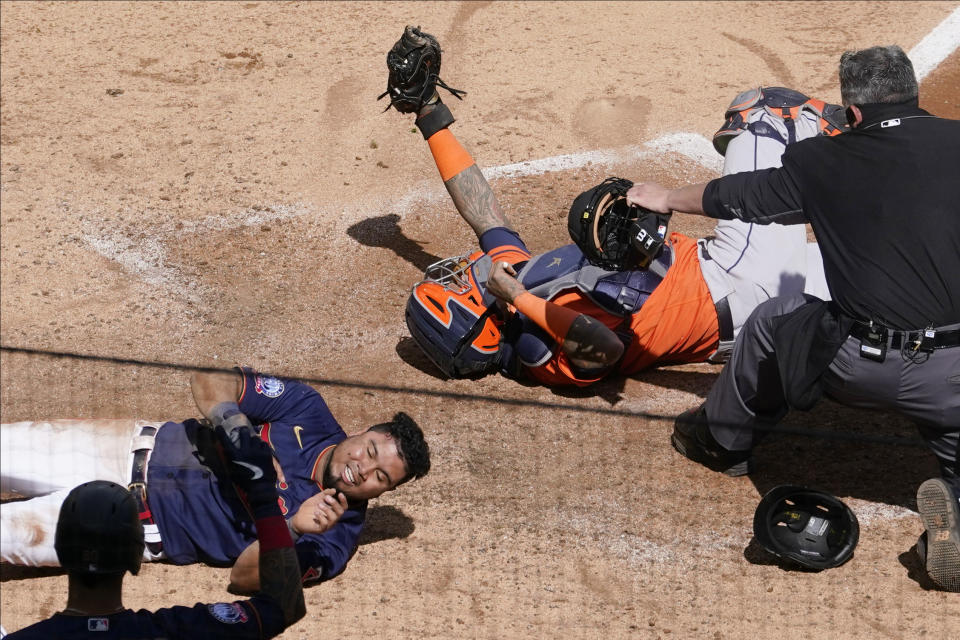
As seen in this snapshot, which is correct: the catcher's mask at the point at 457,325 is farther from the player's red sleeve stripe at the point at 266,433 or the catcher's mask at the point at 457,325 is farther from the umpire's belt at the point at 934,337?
the umpire's belt at the point at 934,337

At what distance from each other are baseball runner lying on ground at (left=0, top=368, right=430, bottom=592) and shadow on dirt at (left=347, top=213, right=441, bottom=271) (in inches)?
85.0

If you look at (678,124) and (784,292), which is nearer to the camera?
(784,292)

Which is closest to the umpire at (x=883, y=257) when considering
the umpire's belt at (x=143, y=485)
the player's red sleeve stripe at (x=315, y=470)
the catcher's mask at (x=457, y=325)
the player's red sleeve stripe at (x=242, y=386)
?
the catcher's mask at (x=457, y=325)

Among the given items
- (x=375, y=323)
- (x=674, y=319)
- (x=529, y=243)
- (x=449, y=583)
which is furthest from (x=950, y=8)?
(x=449, y=583)

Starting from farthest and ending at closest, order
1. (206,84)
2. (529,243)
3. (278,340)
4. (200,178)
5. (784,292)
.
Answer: (206,84)
(200,178)
(529,243)
(278,340)
(784,292)

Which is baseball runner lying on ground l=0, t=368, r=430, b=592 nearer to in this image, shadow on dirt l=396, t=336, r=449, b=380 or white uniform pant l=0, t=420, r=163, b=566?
white uniform pant l=0, t=420, r=163, b=566

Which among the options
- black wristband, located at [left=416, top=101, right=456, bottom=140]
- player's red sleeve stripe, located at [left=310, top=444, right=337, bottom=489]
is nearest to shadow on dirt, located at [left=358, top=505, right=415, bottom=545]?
player's red sleeve stripe, located at [left=310, top=444, right=337, bottom=489]

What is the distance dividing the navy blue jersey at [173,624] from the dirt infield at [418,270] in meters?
0.74

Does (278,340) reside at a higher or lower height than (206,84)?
lower

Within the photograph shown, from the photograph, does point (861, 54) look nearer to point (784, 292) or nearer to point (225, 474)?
point (784, 292)

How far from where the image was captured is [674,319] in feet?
16.0

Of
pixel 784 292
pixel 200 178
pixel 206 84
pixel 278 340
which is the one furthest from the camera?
pixel 206 84

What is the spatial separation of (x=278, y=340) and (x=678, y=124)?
131 inches

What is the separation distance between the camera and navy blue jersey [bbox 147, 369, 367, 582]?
392 centimetres
